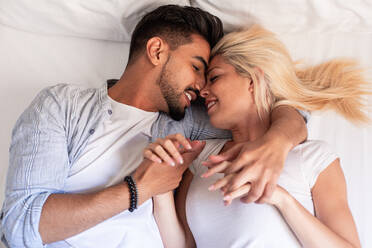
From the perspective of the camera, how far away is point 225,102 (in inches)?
45.4

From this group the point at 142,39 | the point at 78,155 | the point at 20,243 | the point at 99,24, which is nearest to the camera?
the point at 20,243

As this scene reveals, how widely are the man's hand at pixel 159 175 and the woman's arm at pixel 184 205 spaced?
149 millimetres

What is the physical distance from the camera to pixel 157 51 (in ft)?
4.06

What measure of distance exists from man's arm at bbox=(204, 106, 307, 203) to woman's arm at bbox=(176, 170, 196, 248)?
0.27m

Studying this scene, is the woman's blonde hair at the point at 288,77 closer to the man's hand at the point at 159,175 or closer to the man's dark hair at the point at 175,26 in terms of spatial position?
the man's dark hair at the point at 175,26

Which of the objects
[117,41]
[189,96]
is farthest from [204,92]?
[117,41]

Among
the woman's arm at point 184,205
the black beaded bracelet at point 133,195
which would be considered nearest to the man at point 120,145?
the black beaded bracelet at point 133,195

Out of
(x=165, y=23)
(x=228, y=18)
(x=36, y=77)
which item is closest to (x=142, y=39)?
(x=165, y=23)

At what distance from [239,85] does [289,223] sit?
0.46 meters

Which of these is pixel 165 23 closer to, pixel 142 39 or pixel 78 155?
pixel 142 39

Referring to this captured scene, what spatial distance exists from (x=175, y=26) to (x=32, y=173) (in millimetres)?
690

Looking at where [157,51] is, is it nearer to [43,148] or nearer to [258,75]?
[258,75]

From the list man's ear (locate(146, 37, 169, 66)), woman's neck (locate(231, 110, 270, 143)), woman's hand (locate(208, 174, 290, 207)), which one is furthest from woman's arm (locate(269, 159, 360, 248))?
man's ear (locate(146, 37, 169, 66))

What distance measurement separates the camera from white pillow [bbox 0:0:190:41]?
53.6 inches
